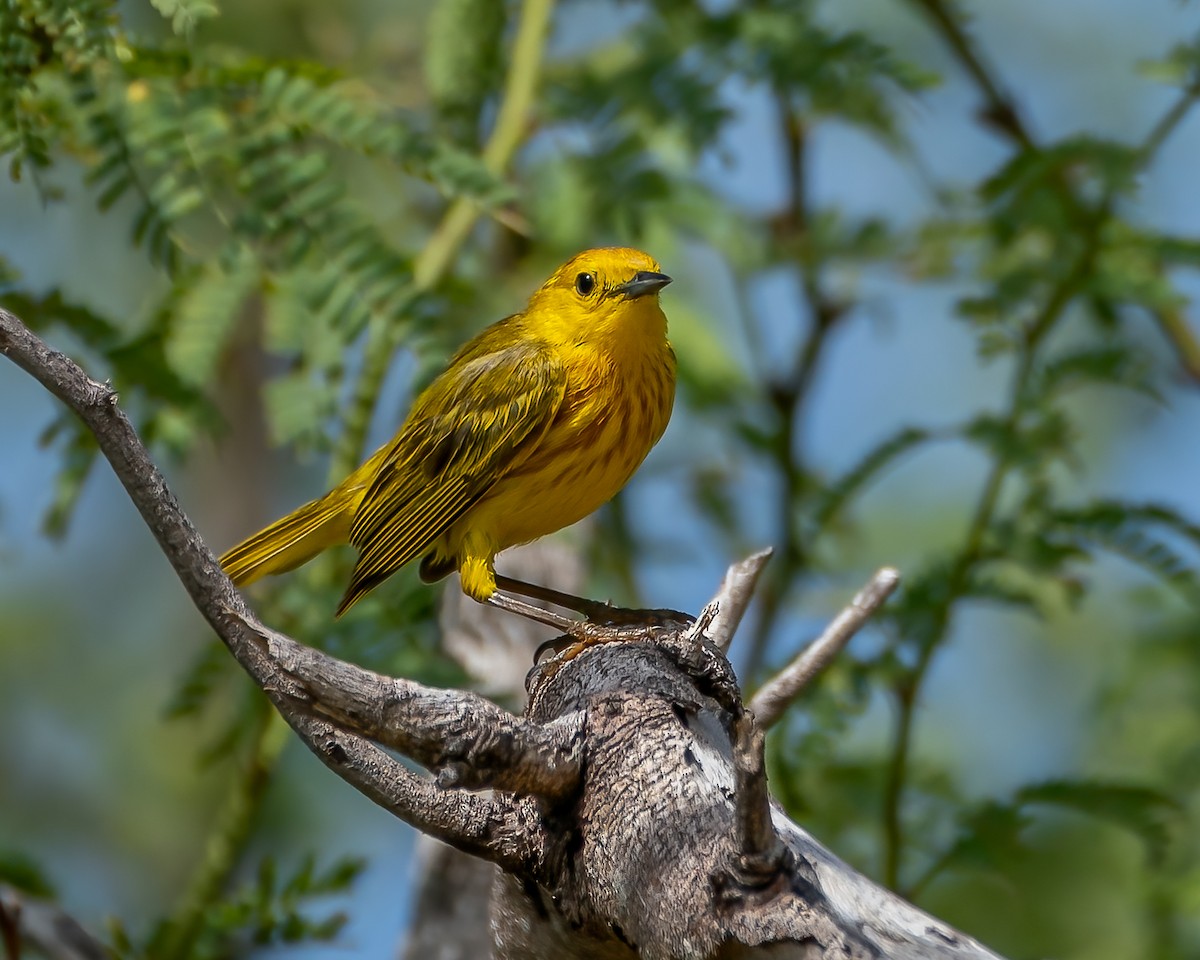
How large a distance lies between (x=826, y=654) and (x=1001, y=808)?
89 cm

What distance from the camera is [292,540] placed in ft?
14.6

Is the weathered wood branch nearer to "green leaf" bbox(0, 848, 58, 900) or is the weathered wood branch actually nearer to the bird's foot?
the bird's foot

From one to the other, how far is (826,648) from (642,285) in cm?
155

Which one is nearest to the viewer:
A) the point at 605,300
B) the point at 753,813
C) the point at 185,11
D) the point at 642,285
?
the point at 753,813

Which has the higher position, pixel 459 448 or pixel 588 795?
pixel 459 448

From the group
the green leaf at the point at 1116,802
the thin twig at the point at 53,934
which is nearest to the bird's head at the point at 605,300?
the green leaf at the point at 1116,802

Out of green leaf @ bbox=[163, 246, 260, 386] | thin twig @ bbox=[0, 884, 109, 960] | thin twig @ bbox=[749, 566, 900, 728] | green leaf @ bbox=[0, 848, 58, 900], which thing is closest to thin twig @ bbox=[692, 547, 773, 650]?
thin twig @ bbox=[749, 566, 900, 728]

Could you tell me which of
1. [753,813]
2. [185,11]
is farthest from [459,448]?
[753,813]

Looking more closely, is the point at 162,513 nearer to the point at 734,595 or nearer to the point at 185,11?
the point at 185,11

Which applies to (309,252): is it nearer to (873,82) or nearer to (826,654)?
(826,654)

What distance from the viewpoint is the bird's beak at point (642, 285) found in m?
4.39

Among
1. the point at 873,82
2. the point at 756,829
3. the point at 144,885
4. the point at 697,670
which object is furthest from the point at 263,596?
the point at 144,885

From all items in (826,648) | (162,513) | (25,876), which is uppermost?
(826,648)

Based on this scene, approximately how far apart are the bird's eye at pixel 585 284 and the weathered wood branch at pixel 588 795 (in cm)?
213
